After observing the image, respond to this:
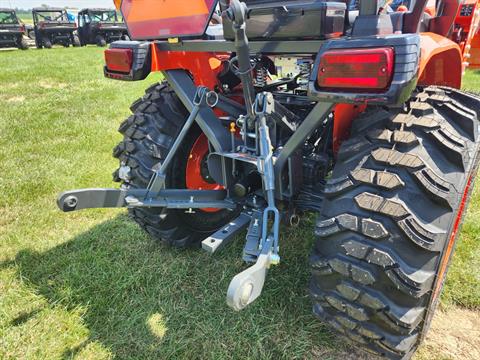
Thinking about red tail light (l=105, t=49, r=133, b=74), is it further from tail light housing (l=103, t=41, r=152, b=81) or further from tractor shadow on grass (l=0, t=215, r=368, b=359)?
tractor shadow on grass (l=0, t=215, r=368, b=359)

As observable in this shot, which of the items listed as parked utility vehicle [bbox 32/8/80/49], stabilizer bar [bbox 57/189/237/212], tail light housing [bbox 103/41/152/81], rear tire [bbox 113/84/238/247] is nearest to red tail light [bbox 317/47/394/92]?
stabilizer bar [bbox 57/189/237/212]

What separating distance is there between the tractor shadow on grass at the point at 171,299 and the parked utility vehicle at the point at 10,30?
22.5 metres

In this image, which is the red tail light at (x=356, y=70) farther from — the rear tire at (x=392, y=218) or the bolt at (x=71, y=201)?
the bolt at (x=71, y=201)

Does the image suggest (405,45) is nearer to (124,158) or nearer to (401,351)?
(401,351)

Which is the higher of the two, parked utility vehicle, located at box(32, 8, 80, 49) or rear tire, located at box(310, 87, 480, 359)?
rear tire, located at box(310, 87, 480, 359)

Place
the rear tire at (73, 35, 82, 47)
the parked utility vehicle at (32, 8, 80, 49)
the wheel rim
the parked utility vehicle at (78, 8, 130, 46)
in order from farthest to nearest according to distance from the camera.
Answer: the rear tire at (73, 35, 82, 47)
the parked utility vehicle at (78, 8, 130, 46)
the parked utility vehicle at (32, 8, 80, 49)
the wheel rim

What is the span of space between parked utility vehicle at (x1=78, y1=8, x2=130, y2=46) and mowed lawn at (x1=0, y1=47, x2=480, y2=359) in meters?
21.2

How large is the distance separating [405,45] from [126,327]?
2007mm

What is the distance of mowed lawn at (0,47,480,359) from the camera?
212cm

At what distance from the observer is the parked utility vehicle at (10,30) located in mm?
20984

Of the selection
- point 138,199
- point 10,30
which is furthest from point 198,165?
point 10,30

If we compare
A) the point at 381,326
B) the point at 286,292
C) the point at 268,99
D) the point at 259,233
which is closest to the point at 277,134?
the point at 268,99

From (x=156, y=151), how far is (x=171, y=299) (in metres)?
0.94

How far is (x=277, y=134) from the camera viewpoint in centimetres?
229
